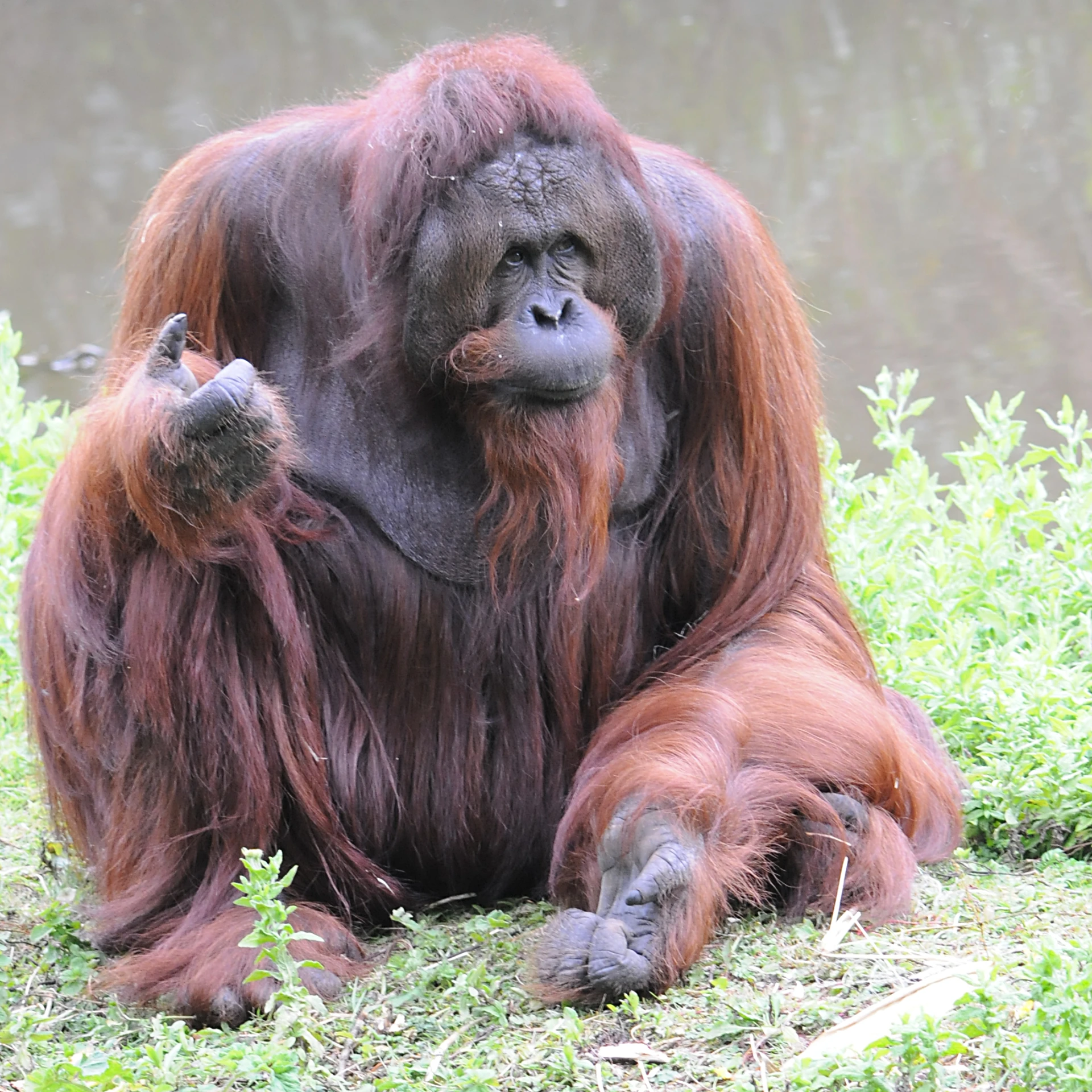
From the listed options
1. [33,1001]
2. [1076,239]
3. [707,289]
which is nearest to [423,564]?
[707,289]

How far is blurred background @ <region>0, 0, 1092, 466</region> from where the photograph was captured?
6926 millimetres

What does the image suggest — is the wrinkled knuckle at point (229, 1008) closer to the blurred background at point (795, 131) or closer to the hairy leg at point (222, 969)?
the hairy leg at point (222, 969)

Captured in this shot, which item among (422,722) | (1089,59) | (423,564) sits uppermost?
(1089,59)

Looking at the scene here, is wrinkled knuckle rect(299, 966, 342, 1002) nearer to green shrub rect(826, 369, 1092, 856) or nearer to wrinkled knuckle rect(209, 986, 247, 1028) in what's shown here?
wrinkled knuckle rect(209, 986, 247, 1028)

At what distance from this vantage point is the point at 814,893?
8.96 ft

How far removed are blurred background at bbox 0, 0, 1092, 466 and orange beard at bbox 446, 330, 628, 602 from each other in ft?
3.77

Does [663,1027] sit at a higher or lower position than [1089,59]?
lower

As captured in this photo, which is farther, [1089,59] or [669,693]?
[1089,59]

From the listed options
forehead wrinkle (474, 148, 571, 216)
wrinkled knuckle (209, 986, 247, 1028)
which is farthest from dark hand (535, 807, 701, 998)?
forehead wrinkle (474, 148, 571, 216)

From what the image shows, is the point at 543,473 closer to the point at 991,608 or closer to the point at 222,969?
the point at 222,969

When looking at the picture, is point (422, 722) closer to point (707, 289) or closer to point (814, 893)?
point (814, 893)

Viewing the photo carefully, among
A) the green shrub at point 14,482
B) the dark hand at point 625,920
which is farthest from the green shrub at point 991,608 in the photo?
the green shrub at point 14,482

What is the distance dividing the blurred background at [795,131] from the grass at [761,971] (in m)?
1.71

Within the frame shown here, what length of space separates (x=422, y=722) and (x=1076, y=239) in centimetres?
545
